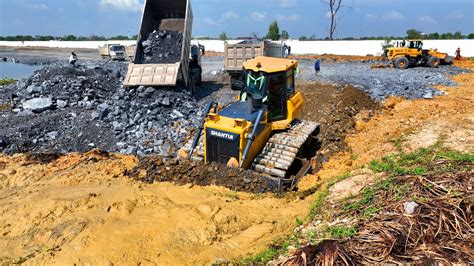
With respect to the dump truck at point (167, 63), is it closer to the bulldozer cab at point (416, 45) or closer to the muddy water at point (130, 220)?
the muddy water at point (130, 220)

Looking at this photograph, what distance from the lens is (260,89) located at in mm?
7414

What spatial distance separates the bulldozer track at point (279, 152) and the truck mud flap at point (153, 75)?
5157 millimetres

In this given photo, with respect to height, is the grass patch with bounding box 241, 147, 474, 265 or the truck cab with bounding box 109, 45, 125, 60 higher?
the truck cab with bounding box 109, 45, 125, 60

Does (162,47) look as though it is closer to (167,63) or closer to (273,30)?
(167,63)

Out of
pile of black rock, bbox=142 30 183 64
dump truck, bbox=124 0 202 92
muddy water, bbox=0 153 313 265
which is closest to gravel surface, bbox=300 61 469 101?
dump truck, bbox=124 0 202 92

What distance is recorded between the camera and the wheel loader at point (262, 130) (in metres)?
6.86

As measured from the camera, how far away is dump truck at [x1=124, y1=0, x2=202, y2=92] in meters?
12.8

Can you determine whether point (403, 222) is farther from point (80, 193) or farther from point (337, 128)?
point (337, 128)

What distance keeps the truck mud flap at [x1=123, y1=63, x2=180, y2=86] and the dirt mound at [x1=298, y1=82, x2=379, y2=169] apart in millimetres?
4657

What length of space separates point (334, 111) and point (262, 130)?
5.06 metres

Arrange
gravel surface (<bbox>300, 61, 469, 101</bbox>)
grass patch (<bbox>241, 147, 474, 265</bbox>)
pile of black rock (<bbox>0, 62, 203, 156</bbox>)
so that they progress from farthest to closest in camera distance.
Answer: gravel surface (<bbox>300, 61, 469, 101</bbox>) < pile of black rock (<bbox>0, 62, 203, 156</bbox>) < grass patch (<bbox>241, 147, 474, 265</bbox>)

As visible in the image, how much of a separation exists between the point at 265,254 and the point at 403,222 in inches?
65.2

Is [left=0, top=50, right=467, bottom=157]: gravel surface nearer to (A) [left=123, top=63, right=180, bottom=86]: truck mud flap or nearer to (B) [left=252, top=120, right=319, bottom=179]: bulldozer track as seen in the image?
(A) [left=123, top=63, right=180, bottom=86]: truck mud flap

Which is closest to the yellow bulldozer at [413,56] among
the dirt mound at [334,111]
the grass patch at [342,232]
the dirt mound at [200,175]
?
the dirt mound at [334,111]
